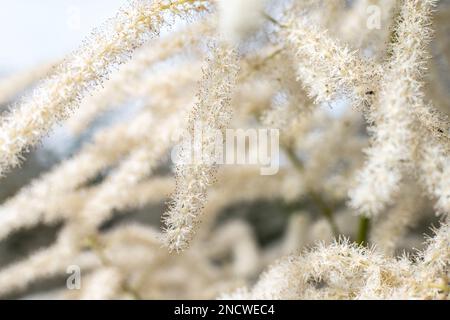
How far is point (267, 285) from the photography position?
1.91ft

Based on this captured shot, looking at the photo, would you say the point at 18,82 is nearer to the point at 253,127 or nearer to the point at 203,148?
the point at 253,127

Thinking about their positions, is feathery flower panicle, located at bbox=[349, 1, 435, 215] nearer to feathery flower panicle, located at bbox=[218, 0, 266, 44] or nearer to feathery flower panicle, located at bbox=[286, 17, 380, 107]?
feathery flower panicle, located at bbox=[286, 17, 380, 107]

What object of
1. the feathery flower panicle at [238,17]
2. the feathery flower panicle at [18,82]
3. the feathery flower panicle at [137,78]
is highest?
the feathery flower panicle at [18,82]

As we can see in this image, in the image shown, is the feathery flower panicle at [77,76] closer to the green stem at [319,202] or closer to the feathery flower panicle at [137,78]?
the feathery flower panicle at [137,78]

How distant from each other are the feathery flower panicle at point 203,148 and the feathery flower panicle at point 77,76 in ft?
0.23

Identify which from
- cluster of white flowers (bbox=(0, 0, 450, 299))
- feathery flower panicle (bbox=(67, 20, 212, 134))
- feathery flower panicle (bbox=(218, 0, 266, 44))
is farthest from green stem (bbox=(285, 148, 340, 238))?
feathery flower panicle (bbox=(218, 0, 266, 44))

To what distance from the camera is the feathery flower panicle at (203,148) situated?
501 millimetres

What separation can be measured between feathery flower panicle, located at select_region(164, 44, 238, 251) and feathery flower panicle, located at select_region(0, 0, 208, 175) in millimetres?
71

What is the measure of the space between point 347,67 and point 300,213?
786 mm

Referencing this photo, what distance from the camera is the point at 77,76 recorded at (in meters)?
0.52

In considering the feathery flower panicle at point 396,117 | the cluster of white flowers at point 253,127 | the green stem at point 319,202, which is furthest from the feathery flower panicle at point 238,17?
the green stem at point 319,202

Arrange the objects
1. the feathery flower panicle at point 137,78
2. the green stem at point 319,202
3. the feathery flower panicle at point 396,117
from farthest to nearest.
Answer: the green stem at point 319,202 < the feathery flower panicle at point 137,78 < the feathery flower panicle at point 396,117

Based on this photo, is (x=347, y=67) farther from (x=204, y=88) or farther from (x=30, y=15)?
(x=30, y=15)

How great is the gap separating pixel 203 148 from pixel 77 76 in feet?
0.43
